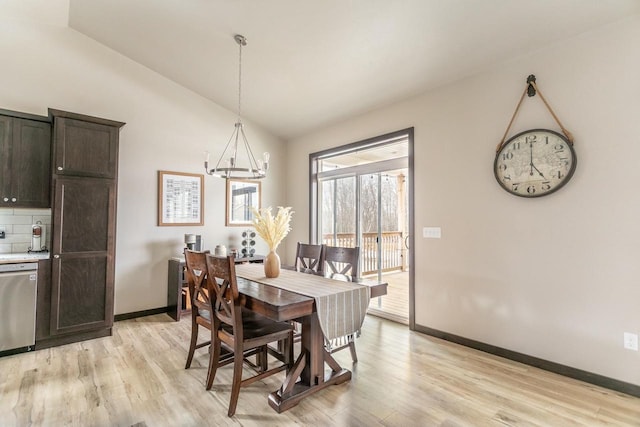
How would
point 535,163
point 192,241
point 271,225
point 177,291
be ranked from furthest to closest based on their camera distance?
point 192,241
point 177,291
point 535,163
point 271,225

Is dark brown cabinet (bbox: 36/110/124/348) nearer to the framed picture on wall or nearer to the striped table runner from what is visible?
the framed picture on wall

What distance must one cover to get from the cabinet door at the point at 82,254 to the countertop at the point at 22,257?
150mm

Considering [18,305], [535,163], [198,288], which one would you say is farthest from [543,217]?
[18,305]

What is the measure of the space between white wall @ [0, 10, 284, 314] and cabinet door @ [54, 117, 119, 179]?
581mm

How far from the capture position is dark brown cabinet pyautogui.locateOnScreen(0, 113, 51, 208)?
10.5 feet

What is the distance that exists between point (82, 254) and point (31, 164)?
110 centimetres

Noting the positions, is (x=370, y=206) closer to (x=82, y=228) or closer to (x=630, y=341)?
(x=630, y=341)

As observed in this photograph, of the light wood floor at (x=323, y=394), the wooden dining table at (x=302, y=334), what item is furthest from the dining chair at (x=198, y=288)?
the light wood floor at (x=323, y=394)

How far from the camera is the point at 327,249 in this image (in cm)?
339

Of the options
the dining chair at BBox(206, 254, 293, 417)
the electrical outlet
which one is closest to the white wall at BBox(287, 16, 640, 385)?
the electrical outlet

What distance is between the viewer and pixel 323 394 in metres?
2.34

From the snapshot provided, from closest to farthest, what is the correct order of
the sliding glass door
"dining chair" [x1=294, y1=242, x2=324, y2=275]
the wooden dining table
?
1. the wooden dining table
2. "dining chair" [x1=294, y1=242, x2=324, y2=275]
3. the sliding glass door

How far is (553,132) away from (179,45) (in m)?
4.08

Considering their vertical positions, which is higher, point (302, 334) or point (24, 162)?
point (24, 162)
